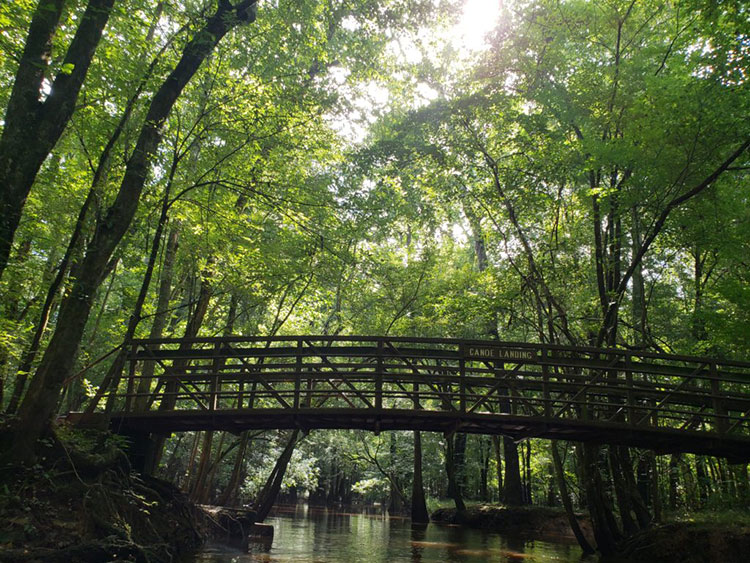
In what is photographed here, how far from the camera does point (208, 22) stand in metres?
8.94

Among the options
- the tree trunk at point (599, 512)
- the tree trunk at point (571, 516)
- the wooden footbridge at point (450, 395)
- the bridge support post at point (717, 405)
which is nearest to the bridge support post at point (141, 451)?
the wooden footbridge at point (450, 395)

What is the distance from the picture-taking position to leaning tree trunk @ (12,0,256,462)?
7.68 m

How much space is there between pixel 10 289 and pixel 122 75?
16.8 feet

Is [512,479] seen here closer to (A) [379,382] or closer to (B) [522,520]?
(B) [522,520]

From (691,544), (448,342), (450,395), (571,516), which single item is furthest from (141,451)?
(691,544)

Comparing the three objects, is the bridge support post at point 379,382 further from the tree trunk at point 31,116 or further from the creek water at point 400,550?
the tree trunk at point 31,116

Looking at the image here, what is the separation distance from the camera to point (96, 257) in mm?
8047

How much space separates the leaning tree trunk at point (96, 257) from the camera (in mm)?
7684

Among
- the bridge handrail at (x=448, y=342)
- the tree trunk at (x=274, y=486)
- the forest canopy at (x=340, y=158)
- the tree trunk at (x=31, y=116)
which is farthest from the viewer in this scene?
the tree trunk at (x=274, y=486)

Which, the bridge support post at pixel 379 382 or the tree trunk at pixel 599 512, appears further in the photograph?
the tree trunk at pixel 599 512

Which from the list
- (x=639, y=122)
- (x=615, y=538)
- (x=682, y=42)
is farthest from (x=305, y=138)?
(x=615, y=538)

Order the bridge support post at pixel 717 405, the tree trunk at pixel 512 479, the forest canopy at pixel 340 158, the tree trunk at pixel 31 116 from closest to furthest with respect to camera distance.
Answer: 1. the tree trunk at pixel 31 116
2. the forest canopy at pixel 340 158
3. the bridge support post at pixel 717 405
4. the tree trunk at pixel 512 479

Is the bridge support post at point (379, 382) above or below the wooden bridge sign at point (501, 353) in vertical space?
below

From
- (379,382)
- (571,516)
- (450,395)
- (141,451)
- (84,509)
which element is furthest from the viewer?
(571,516)
